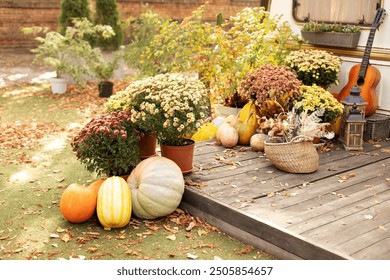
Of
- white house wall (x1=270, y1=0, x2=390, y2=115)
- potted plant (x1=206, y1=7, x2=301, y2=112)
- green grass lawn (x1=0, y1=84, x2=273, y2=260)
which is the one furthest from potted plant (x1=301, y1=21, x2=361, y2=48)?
green grass lawn (x1=0, y1=84, x2=273, y2=260)

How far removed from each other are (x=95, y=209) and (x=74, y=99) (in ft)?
20.3

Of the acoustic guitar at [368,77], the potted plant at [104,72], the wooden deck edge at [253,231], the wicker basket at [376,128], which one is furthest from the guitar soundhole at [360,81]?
the potted plant at [104,72]

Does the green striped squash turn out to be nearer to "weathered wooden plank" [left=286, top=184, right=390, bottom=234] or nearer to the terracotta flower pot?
the terracotta flower pot

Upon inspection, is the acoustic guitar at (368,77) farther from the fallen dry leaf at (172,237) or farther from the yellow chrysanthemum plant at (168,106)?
the fallen dry leaf at (172,237)

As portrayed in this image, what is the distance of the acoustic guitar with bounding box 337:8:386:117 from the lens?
6754 millimetres

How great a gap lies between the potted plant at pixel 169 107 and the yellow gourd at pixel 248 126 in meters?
1.21

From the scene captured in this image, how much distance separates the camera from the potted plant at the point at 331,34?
7.10 m

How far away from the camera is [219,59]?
811 centimetres

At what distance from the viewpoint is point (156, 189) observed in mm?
4855

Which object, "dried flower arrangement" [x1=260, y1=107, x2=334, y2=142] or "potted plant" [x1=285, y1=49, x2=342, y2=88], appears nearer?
"dried flower arrangement" [x1=260, y1=107, x2=334, y2=142]

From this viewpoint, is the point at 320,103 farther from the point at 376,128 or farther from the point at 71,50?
the point at 71,50

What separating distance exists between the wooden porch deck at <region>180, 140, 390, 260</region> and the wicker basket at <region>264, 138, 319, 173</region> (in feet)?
0.28

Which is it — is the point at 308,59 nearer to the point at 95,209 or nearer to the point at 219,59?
the point at 219,59
